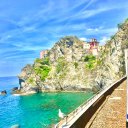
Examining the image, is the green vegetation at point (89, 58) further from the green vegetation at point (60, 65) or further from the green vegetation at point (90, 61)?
the green vegetation at point (60, 65)

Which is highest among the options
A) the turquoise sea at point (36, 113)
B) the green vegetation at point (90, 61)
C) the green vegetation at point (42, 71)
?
the green vegetation at point (90, 61)

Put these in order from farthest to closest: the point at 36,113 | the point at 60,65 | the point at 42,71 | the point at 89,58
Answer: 1. the point at 42,71
2. the point at 60,65
3. the point at 89,58
4. the point at 36,113

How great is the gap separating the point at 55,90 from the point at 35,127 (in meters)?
100

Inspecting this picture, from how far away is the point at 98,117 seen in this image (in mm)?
18703

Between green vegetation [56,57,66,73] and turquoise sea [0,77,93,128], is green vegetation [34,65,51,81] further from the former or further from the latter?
turquoise sea [0,77,93,128]

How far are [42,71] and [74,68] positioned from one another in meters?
21.7

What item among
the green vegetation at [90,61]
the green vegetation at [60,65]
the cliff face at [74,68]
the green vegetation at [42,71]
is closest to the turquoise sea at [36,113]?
the cliff face at [74,68]

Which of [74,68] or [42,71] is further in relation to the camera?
[42,71]

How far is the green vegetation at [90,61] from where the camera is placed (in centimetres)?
15193

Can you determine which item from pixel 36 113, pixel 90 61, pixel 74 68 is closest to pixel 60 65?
pixel 74 68

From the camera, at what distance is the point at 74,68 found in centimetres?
15612

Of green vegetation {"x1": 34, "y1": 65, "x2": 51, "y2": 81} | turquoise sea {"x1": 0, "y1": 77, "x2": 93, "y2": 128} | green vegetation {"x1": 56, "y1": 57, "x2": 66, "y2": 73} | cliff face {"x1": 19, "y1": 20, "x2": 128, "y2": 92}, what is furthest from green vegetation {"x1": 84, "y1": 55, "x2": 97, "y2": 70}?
turquoise sea {"x1": 0, "y1": 77, "x2": 93, "y2": 128}

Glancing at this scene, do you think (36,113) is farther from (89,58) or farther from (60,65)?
(89,58)

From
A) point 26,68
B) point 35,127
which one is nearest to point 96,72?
point 26,68
